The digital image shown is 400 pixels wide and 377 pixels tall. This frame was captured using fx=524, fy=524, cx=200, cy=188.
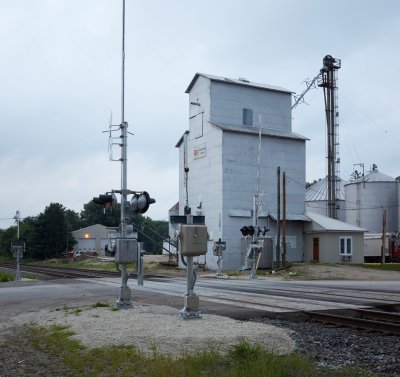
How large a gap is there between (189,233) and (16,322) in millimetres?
4090

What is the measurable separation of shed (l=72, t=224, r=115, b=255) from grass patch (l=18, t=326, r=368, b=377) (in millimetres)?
83711

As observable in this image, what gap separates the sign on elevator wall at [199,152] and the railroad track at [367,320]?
1222 inches

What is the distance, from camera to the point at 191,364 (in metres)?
6.19

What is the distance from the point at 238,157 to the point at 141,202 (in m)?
28.5

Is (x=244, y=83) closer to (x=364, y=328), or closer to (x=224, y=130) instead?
(x=224, y=130)

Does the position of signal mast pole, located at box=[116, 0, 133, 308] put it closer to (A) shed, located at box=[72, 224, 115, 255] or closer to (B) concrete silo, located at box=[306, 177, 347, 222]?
(B) concrete silo, located at box=[306, 177, 347, 222]

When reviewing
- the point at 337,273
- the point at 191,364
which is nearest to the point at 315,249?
the point at 337,273

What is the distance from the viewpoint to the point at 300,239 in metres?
43.3

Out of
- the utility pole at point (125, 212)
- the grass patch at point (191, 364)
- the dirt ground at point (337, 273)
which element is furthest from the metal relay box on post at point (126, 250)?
the dirt ground at point (337, 273)

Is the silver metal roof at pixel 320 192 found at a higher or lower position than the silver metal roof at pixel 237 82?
lower

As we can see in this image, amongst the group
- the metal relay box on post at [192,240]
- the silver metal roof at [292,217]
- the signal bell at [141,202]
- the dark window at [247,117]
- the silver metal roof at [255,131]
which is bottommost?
the metal relay box on post at [192,240]

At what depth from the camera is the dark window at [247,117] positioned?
42969 mm

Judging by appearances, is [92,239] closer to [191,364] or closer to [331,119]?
[331,119]

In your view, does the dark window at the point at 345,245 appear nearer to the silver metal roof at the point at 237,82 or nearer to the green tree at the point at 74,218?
the silver metal roof at the point at 237,82
